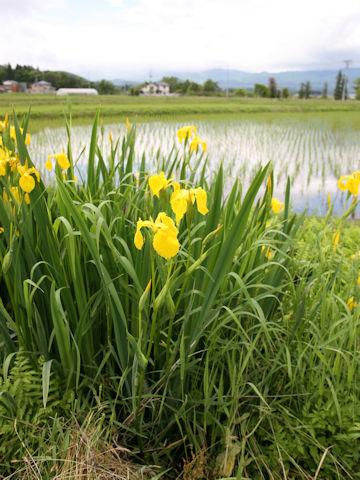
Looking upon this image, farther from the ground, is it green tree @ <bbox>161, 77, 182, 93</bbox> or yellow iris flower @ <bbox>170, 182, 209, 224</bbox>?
green tree @ <bbox>161, 77, 182, 93</bbox>

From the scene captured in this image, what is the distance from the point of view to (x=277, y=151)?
6902 millimetres

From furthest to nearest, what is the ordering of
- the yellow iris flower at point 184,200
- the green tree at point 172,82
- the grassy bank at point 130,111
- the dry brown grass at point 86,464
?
the green tree at point 172,82, the grassy bank at point 130,111, the dry brown grass at point 86,464, the yellow iris flower at point 184,200

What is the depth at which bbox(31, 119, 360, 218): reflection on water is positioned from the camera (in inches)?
188

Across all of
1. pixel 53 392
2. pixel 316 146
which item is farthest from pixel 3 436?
pixel 316 146

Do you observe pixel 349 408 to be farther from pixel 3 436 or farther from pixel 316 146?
pixel 316 146

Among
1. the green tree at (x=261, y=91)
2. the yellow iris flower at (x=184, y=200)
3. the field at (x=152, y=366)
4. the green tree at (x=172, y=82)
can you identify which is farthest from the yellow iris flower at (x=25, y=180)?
the green tree at (x=172, y=82)

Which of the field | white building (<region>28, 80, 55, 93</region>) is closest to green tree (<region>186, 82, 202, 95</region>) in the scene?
white building (<region>28, 80, 55, 93</region>)

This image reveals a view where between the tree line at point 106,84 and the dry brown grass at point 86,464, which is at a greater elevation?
the tree line at point 106,84

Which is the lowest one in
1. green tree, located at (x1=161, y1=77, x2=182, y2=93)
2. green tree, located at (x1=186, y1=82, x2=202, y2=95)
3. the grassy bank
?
the grassy bank

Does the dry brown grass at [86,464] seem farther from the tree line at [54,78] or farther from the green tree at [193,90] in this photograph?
the green tree at [193,90]

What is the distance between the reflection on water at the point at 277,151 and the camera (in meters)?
4.79

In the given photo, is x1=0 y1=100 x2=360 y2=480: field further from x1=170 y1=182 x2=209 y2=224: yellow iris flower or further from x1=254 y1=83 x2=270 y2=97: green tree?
x1=254 y1=83 x2=270 y2=97: green tree

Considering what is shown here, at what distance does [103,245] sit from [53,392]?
49 cm

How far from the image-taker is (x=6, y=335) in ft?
4.05
